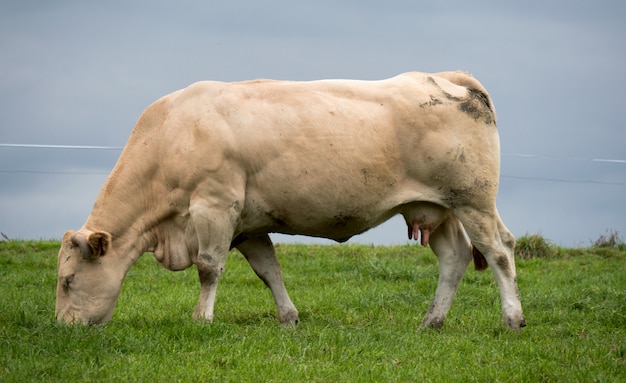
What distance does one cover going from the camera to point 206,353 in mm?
7805

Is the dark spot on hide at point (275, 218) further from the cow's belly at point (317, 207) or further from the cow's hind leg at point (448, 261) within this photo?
the cow's hind leg at point (448, 261)

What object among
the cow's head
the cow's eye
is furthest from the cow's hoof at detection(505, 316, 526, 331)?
the cow's eye

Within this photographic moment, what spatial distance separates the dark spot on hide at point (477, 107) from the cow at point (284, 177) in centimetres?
1

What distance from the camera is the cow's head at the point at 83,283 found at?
9.30 meters

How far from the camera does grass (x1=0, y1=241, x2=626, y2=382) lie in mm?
7371

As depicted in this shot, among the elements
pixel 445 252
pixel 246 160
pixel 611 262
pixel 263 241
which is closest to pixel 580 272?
pixel 611 262

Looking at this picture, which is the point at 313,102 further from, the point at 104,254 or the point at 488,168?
the point at 104,254

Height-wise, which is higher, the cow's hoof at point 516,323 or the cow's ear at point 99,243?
the cow's ear at point 99,243

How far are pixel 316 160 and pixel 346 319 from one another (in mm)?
1872

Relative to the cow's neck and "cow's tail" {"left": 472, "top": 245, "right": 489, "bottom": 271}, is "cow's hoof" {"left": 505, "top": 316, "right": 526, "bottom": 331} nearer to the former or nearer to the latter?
"cow's tail" {"left": 472, "top": 245, "right": 489, "bottom": 271}

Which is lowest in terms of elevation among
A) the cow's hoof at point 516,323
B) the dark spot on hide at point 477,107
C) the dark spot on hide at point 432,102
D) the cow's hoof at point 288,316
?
the cow's hoof at point 288,316

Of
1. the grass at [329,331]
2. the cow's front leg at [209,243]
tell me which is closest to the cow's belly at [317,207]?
the cow's front leg at [209,243]

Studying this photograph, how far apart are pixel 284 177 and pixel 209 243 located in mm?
922

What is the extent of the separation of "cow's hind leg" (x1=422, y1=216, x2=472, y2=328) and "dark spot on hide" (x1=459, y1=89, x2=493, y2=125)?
1.11 metres
